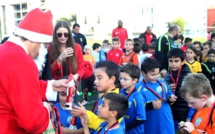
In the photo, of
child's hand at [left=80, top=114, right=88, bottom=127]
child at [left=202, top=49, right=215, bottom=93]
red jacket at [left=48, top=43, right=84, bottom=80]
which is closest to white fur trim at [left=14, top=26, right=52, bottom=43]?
child's hand at [left=80, top=114, right=88, bottom=127]

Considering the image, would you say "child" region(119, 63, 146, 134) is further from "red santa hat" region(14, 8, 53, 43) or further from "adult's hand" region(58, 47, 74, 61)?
"red santa hat" region(14, 8, 53, 43)

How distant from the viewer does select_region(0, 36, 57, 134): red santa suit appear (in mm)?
1977

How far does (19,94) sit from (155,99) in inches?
87.2

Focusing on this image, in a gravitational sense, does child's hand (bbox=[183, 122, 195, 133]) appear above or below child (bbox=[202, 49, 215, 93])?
below

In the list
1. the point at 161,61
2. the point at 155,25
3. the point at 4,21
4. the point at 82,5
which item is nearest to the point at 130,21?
the point at 155,25

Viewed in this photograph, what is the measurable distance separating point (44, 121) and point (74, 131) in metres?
0.83

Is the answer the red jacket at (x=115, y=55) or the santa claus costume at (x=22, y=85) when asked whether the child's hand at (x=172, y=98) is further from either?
the red jacket at (x=115, y=55)

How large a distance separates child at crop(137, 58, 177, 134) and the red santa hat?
185 cm

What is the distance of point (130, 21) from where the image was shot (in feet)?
188

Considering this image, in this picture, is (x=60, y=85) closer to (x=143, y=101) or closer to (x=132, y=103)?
(x=132, y=103)

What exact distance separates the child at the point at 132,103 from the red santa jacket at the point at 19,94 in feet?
4.39

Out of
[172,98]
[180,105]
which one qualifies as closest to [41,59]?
[172,98]

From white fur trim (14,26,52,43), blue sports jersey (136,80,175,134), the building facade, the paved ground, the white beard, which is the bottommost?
the paved ground

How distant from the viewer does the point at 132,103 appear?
10.8ft
